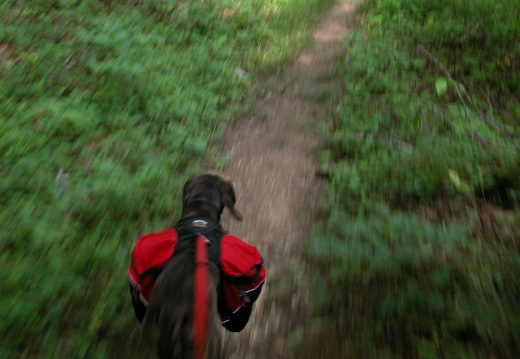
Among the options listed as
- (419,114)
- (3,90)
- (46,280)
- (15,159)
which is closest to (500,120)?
(419,114)

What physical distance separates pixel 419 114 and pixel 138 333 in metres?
4.14

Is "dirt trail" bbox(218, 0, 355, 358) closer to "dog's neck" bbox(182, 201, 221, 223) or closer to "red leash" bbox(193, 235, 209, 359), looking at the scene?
"dog's neck" bbox(182, 201, 221, 223)

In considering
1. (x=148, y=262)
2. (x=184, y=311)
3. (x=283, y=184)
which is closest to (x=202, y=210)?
(x=148, y=262)

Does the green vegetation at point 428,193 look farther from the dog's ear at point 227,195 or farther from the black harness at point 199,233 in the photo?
the black harness at point 199,233

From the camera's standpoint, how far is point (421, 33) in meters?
6.48

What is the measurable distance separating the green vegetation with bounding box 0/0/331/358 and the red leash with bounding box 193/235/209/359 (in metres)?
1.30

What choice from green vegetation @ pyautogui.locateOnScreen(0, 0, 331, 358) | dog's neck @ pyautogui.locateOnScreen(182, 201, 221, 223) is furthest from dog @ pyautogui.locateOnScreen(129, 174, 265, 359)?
green vegetation @ pyautogui.locateOnScreen(0, 0, 331, 358)

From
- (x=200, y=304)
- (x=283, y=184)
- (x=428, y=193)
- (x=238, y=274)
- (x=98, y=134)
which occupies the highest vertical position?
(x=200, y=304)

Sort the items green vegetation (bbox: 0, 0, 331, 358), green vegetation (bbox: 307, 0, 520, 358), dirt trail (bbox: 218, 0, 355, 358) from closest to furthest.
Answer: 1. green vegetation (bbox: 307, 0, 520, 358)
2. green vegetation (bbox: 0, 0, 331, 358)
3. dirt trail (bbox: 218, 0, 355, 358)

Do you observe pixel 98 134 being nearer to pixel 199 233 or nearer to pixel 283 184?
pixel 283 184

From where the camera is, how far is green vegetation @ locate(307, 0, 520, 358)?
269cm

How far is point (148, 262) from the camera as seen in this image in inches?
91.0

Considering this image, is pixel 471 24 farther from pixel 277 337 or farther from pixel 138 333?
pixel 138 333

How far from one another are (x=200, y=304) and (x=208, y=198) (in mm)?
1236
